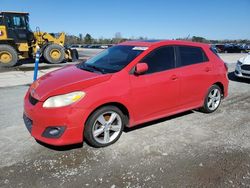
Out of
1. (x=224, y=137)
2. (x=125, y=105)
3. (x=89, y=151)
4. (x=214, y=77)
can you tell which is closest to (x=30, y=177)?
(x=89, y=151)

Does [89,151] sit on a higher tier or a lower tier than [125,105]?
lower

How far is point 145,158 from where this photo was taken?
373cm

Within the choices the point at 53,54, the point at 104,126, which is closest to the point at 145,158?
the point at 104,126

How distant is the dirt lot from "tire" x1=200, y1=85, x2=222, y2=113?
47 cm

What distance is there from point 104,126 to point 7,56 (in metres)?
12.8

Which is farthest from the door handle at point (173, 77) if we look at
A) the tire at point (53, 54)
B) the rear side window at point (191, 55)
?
the tire at point (53, 54)

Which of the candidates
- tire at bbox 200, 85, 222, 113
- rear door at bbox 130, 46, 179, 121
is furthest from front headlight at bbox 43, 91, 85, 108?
tire at bbox 200, 85, 222, 113

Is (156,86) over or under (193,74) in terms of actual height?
under

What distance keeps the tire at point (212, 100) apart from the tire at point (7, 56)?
40.6ft

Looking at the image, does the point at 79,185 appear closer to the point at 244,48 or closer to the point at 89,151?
the point at 89,151

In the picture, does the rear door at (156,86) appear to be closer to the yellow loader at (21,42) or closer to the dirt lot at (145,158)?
the dirt lot at (145,158)

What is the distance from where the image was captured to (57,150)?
395 cm

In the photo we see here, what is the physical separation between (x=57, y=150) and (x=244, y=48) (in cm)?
4142

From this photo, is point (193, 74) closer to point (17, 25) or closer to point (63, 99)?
point (63, 99)
